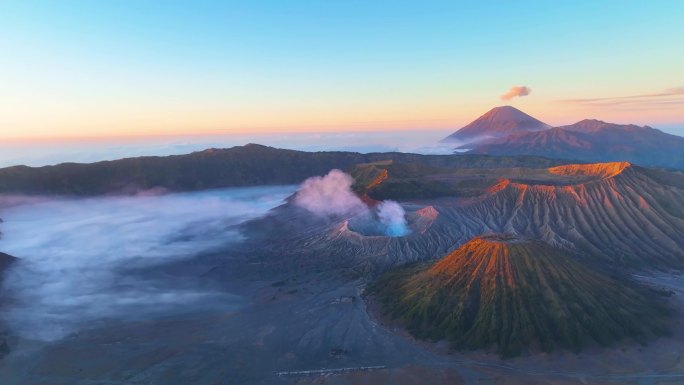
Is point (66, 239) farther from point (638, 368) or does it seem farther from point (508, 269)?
point (638, 368)

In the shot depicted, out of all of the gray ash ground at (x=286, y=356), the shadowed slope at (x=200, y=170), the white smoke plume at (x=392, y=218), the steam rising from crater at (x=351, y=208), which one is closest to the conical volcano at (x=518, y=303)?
the gray ash ground at (x=286, y=356)

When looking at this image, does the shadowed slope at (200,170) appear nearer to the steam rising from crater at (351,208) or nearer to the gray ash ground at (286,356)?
the steam rising from crater at (351,208)

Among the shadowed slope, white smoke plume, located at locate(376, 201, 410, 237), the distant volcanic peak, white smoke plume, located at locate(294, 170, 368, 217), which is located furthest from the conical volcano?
the shadowed slope

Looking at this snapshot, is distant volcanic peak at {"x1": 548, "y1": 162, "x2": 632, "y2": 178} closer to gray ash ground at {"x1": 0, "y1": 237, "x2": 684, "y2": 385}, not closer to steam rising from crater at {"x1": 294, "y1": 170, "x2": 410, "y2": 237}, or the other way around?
gray ash ground at {"x1": 0, "y1": 237, "x2": 684, "y2": 385}

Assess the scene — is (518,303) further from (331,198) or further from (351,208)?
(331,198)

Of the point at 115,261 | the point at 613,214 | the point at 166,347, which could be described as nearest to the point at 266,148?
the point at 115,261

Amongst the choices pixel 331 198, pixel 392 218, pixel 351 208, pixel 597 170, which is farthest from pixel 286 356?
pixel 597 170
